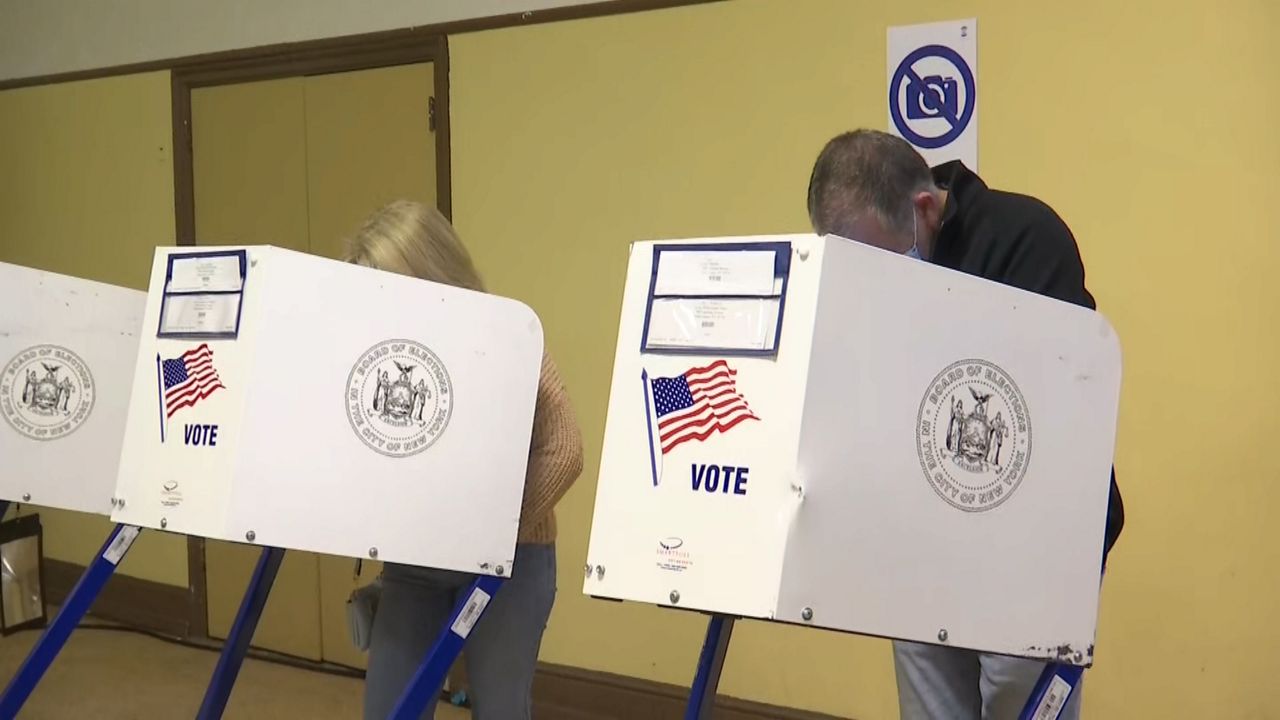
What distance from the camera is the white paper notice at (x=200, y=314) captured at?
1990 mm

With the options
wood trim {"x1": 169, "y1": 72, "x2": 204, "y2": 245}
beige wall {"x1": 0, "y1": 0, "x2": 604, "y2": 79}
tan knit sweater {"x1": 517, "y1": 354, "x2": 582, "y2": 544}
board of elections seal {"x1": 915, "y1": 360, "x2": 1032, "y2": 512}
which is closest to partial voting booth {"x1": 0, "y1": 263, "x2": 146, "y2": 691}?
tan knit sweater {"x1": 517, "y1": 354, "x2": 582, "y2": 544}

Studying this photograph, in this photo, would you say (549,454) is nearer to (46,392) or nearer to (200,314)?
(200,314)

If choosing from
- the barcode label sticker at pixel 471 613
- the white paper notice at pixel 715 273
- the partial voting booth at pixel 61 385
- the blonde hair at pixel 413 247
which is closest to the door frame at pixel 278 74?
the partial voting booth at pixel 61 385

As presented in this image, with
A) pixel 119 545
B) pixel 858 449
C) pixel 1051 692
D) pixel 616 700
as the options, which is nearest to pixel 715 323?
pixel 858 449

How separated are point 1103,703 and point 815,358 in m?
1.78

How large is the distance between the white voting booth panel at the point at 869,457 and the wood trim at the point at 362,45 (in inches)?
77.3

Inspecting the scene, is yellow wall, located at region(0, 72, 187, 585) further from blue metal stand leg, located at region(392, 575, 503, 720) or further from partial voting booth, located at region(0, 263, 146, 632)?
blue metal stand leg, located at region(392, 575, 503, 720)

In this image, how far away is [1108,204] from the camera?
2797 mm

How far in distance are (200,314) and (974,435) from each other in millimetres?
1138

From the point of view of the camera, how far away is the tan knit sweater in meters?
2.09

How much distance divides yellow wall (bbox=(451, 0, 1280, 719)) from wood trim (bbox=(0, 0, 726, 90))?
0.04 m

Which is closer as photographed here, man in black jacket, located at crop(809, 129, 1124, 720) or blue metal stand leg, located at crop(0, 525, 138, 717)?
man in black jacket, located at crop(809, 129, 1124, 720)

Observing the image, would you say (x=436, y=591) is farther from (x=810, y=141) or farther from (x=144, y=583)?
(x=144, y=583)

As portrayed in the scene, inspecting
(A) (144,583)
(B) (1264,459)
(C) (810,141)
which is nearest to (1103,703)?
(B) (1264,459)
